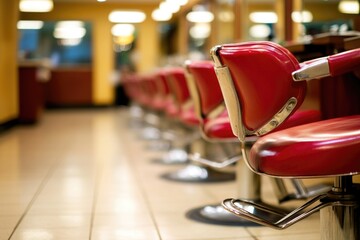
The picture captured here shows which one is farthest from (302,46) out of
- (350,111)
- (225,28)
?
(225,28)

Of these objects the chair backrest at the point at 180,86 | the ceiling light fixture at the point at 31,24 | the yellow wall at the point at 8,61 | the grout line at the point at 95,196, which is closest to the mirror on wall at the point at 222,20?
the yellow wall at the point at 8,61

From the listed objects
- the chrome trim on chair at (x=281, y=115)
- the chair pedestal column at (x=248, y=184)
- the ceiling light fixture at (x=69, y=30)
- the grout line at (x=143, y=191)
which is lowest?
the grout line at (x=143, y=191)

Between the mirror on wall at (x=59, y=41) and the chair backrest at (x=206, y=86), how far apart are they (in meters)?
13.0

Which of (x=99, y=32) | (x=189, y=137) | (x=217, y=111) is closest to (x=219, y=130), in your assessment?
(x=217, y=111)

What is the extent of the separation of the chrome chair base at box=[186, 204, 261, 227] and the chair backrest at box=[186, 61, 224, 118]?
52 centimetres

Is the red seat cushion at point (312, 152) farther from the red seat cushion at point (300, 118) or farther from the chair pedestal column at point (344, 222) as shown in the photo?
the red seat cushion at point (300, 118)

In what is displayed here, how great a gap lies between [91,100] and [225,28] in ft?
22.1

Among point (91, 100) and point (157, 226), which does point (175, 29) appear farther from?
point (157, 226)

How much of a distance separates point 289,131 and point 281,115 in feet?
0.30

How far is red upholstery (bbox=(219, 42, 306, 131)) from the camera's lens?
1635 millimetres

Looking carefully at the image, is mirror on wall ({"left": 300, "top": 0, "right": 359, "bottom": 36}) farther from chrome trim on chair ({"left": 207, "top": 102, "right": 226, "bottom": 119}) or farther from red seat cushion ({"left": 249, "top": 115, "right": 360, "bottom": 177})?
red seat cushion ({"left": 249, "top": 115, "right": 360, "bottom": 177})

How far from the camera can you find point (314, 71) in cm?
158

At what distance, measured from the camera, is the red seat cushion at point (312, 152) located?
155 cm

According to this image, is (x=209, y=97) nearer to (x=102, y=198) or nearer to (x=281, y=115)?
(x=102, y=198)
